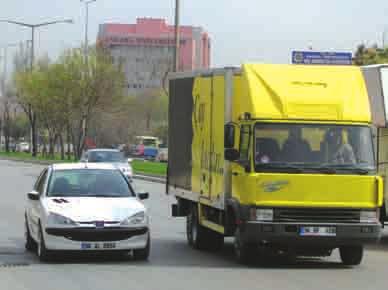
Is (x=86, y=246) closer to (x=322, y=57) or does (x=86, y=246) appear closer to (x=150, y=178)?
(x=322, y=57)

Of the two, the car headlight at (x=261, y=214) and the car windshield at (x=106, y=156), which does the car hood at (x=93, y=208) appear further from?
the car windshield at (x=106, y=156)

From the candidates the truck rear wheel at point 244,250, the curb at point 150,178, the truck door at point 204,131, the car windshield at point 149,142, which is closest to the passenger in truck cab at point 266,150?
the truck rear wheel at point 244,250

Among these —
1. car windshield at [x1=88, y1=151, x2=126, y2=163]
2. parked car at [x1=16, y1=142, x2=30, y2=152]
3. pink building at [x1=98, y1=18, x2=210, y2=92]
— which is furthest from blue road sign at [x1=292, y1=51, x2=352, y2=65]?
pink building at [x1=98, y1=18, x2=210, y2=92]

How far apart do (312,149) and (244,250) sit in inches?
70.3

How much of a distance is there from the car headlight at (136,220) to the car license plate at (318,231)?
2.37 meters

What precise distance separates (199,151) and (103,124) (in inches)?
2852

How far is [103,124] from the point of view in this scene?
89625 mm

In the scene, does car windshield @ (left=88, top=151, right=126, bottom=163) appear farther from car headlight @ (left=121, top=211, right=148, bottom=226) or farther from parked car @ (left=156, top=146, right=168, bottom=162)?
parked car @ (left=156, top=146, right=168, bottom=162)

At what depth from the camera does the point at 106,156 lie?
43375 millimetres

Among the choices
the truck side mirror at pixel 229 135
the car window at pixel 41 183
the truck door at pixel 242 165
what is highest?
the truck side mirror at pixel 229 135

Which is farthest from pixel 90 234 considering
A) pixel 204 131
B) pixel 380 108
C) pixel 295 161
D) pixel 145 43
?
Answer: pixel 145 43

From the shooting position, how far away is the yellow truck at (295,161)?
15.2 m

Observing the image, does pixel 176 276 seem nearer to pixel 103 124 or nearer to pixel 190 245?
pixel 190 245

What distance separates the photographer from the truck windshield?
1537 centimetres
